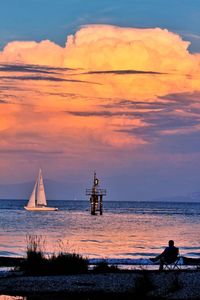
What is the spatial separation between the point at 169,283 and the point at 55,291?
2.98 meters

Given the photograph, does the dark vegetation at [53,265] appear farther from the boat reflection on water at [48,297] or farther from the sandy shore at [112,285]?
the boat reflection on water at [48,297]

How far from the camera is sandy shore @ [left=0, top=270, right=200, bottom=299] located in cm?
1641

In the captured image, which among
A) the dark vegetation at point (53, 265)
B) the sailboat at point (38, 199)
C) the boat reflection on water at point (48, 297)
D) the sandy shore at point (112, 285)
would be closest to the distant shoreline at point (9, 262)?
the dark vegetation at point (53, 265)

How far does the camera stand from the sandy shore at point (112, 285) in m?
16.4

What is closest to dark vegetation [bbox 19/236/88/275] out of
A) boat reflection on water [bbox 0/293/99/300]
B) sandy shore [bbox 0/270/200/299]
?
sandy shore [bbox 0/270/200/299]

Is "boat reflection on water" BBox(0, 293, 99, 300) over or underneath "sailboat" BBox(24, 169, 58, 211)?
underneath

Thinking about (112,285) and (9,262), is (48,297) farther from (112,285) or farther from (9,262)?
(9,262)

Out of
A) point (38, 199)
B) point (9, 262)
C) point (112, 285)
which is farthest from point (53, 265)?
point (38, 199)

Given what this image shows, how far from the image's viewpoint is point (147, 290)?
1656 cm

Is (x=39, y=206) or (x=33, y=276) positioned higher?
(x=39, y=206)

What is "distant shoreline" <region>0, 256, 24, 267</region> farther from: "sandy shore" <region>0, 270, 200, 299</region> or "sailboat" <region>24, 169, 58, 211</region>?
"sailboat" <region>24, 169, 58, 211</region>

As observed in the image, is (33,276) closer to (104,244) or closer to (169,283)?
(169,283)

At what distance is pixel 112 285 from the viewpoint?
57.5ft

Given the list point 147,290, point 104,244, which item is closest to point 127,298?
point 147,290
